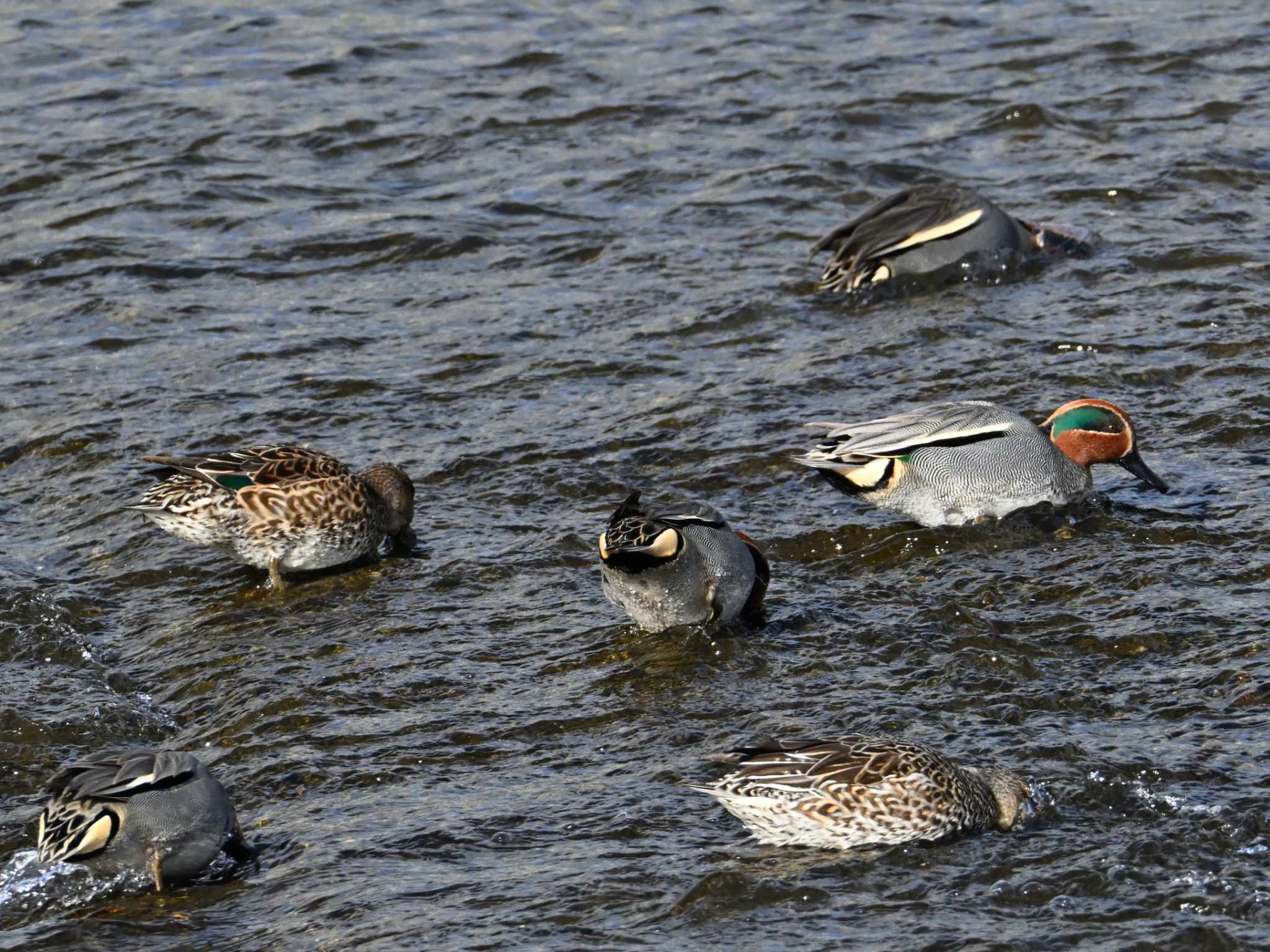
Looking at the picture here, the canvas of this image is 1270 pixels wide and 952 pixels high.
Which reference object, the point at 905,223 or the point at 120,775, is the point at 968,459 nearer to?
the point at 905,223

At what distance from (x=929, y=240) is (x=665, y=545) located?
171 inches

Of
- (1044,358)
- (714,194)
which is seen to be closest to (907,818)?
(1044,358)

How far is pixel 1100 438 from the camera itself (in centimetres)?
820

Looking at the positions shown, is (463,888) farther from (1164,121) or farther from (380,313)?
(1164,121)

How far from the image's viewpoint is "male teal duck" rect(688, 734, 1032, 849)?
5.58 metres

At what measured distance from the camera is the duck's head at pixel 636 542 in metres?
6.91

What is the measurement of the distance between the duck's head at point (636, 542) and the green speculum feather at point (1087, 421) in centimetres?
222

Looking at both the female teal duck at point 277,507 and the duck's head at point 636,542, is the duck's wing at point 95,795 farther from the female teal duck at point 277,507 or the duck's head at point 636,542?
the female teal duck at point 277,507

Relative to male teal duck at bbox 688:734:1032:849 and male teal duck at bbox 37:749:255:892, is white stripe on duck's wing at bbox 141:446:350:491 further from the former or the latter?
male teal duck at bbox 688:734:1032:849

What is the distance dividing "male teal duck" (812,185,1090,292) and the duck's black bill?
2747 millimetres

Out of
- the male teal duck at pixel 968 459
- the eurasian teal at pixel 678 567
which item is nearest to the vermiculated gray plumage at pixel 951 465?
the male teal duck at pixel 968 459

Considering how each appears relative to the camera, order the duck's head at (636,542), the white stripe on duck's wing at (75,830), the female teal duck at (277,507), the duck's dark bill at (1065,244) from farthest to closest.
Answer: the duck's dark bill at (1065,244)
the female teal duck at (277,507)
the duck's head at (636,542)
the white stripe on duck's wing at (75,830)

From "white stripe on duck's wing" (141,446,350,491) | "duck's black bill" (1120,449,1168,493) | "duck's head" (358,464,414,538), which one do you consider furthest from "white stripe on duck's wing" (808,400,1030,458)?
"white stripe on duck's wing" (141,446,350,491)

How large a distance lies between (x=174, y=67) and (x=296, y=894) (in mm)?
10422
